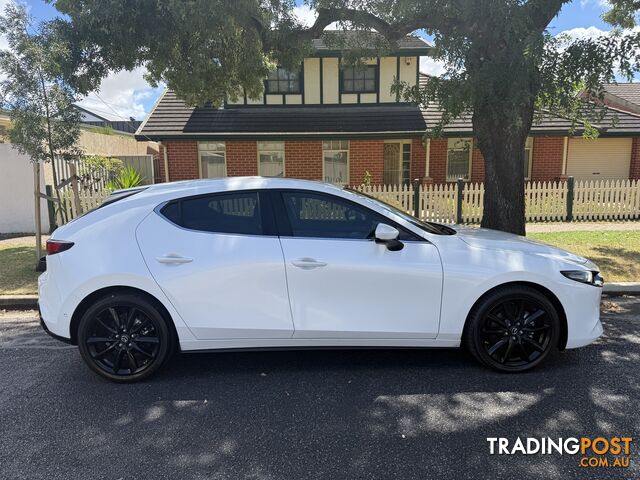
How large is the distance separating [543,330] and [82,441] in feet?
11.5

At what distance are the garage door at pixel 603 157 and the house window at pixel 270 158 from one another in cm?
991

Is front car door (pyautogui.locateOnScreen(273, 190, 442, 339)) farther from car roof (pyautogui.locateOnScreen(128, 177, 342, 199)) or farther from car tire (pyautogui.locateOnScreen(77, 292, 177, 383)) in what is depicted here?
car tire (pyautogui.locateOnScreen(77, 292, 177, 383))

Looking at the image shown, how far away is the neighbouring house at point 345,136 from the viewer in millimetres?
14148

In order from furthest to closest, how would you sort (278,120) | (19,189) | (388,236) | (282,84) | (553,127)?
1. (282,84)
2. (278,120)
3. (553,127)
4. (19,189)
5. (388,236)

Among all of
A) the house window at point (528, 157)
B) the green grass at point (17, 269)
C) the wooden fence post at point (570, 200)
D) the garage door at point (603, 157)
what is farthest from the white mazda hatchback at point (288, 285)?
the garage door at point (603, 157)

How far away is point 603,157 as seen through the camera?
628 inches

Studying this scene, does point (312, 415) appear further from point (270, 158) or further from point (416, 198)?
point (270, 158)

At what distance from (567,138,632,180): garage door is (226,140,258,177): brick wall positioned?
10761mm

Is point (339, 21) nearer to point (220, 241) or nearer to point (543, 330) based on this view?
point (220, 241)

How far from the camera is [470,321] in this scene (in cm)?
374

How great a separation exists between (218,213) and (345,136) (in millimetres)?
10513

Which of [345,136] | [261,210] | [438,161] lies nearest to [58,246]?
[261,210]

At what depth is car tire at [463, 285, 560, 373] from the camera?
372 centimetres

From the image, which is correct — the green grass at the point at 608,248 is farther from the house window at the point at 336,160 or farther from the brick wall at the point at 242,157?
the brick wall at the point at 242,157
